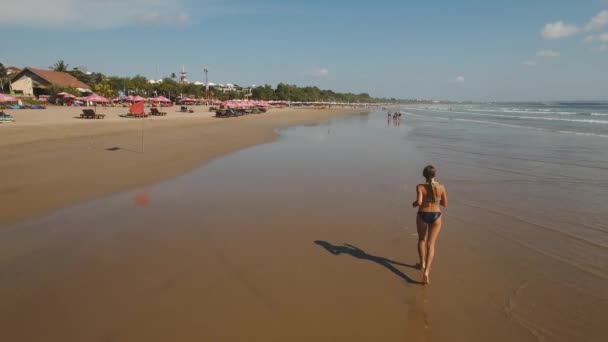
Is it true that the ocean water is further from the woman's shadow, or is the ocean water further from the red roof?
the red roof

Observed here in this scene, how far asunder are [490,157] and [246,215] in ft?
41.8

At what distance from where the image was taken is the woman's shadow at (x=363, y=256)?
4.84 m

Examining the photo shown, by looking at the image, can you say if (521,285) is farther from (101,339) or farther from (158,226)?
(158,226)

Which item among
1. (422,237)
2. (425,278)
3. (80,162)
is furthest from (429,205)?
(80,162)

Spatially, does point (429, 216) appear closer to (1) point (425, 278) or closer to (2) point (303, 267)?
(1) point (425, 278)

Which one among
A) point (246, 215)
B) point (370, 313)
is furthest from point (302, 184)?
point (370, 313)

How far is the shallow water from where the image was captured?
12.2 feet

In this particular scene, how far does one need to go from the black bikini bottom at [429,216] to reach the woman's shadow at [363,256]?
34.8 inches

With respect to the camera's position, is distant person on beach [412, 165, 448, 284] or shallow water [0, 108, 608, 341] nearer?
shallow water [0, 108, 608, 341]

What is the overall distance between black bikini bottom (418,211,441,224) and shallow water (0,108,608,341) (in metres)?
0.88

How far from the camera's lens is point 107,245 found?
564 cm

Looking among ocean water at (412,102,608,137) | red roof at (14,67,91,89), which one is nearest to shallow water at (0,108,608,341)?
ocean water at (412,102,608,137)

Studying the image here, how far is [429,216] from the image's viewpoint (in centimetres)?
448

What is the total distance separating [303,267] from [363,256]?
1.05 metres
